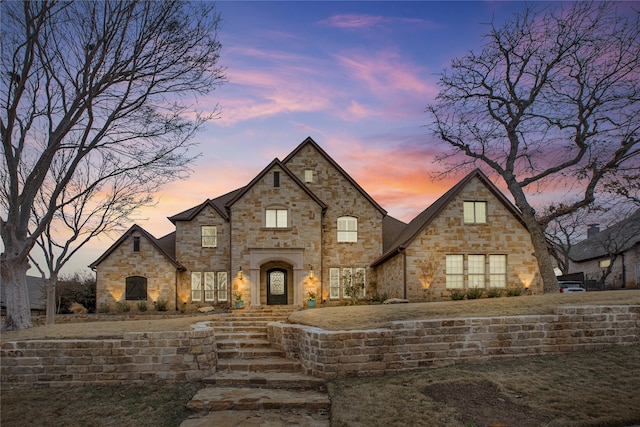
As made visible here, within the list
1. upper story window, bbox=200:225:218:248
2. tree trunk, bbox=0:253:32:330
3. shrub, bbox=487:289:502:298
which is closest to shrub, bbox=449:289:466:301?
shrub, bbox=487:289:502:298

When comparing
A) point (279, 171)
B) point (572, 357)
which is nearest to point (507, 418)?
point (572, 357)

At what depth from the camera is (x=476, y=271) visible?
2366 centimetres

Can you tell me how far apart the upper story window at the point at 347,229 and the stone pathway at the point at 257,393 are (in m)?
12.1

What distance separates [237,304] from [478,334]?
13.8 m

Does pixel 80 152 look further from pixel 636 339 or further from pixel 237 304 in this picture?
pixel 636 339

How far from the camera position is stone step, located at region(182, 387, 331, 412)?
384 inches

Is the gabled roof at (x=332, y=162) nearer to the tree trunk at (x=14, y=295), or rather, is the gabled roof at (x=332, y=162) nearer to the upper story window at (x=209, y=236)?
the upper story window at (x=209, y=236)

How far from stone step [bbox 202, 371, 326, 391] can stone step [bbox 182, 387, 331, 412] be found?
0.53m

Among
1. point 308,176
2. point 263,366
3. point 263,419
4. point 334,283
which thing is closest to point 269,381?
point 263,366

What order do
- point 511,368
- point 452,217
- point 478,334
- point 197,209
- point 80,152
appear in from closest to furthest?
1. point 511,368
2. point 478,334
3. point 80,152
4. point 452,217
5. point 197,209

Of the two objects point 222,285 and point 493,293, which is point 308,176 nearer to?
point 222,285

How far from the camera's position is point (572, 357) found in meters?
11.9

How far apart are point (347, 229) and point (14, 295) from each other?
615 inches

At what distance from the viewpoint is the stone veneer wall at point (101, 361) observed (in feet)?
36.9
